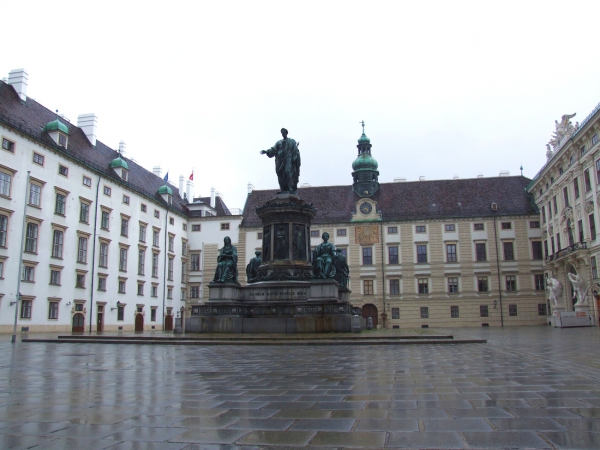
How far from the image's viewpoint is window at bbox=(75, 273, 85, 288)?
4293cm

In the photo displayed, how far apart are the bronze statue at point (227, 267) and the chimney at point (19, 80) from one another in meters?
28.9

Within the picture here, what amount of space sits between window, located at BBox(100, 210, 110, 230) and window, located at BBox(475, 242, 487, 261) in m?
36.6

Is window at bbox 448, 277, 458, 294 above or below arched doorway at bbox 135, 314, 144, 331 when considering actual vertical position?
above

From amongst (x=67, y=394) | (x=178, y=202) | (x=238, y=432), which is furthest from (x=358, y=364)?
(x=178, y=202)

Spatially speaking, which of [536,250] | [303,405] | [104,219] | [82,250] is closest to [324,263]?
[303,405]

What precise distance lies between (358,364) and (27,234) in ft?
111

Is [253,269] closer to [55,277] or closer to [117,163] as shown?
[55,277]

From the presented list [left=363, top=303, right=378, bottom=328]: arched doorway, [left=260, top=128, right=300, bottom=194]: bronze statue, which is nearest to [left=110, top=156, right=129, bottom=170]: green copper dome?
[left=363, top=303, right=378, bottom=328]: arched doorway

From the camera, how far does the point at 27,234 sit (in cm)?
3750

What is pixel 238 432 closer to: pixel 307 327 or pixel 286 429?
pixel 286 429

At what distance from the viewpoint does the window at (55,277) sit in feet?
131

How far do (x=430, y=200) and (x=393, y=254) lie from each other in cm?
779

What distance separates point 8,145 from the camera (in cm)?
3603

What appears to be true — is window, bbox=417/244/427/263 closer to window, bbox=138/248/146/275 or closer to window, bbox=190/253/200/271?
window, bbox=190/253/200/271
